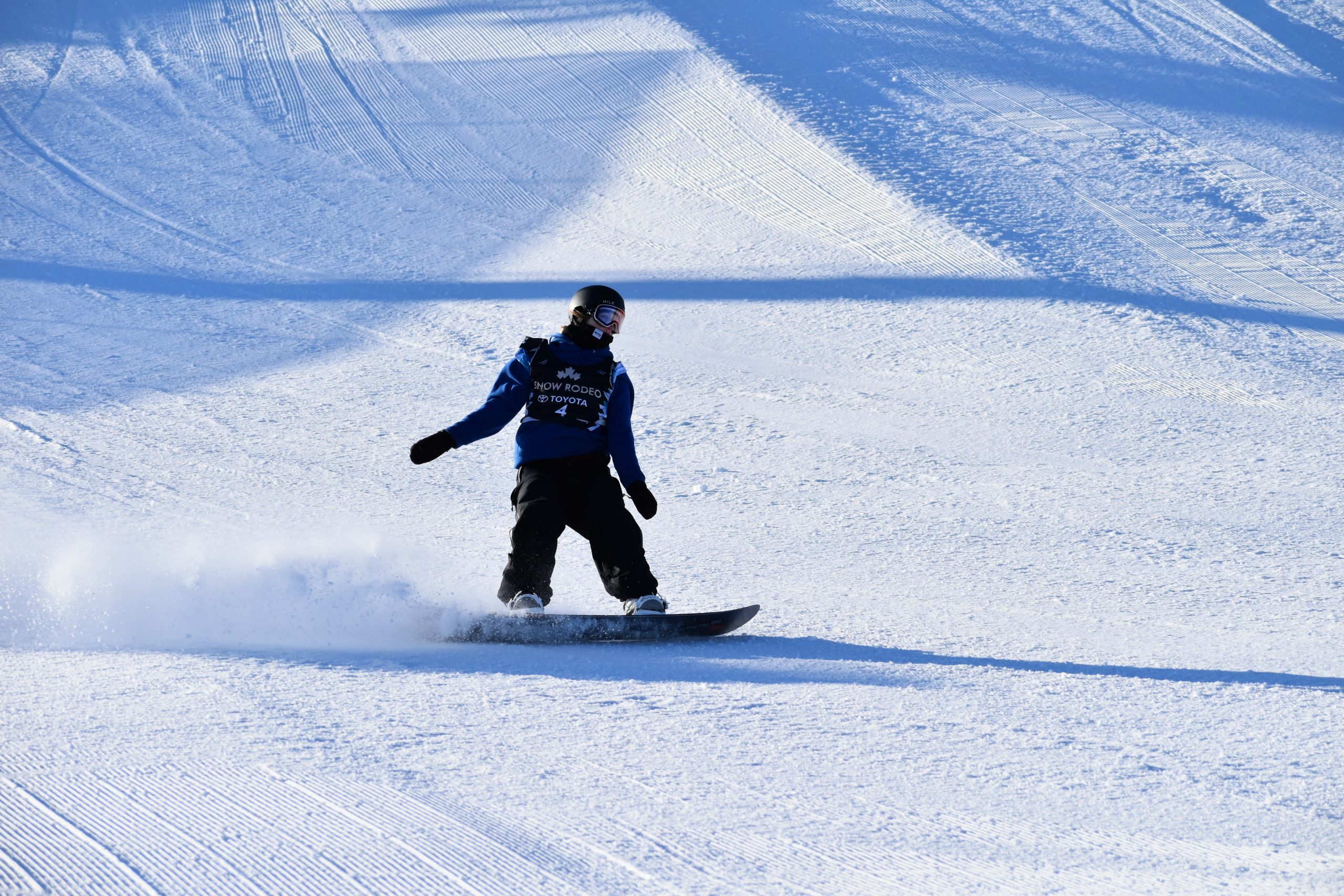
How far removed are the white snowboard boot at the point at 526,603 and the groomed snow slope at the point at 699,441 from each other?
272 millimetres

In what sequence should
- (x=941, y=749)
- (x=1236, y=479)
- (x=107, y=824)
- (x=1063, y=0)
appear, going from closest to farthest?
1. (x=107, y=824)
2. (x=941, y=749)
3. (x=1236, y=479)
4. (x=1063, y=0)

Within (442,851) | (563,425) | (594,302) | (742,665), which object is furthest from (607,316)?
(442,851)

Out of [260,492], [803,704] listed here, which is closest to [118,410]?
[260,492]

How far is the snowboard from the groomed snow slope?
0.11 m

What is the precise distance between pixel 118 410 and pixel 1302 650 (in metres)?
6.45

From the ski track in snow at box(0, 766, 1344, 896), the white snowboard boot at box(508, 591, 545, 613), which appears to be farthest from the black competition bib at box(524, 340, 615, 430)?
the ski track in snow at box(0, 766, 1344, 896)

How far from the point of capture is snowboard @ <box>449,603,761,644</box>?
4.18 meters

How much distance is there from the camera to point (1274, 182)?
36.9 feet

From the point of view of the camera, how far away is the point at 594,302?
4.52 meters

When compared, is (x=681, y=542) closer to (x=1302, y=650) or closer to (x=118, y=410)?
(x=1302, y=650)

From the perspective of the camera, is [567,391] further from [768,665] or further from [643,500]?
[768,665]

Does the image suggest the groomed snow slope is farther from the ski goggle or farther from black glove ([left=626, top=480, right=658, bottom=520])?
the ski goggle

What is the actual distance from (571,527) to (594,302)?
766mm

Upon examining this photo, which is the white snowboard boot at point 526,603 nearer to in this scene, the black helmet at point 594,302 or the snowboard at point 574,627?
the snowboard at point 574,627
